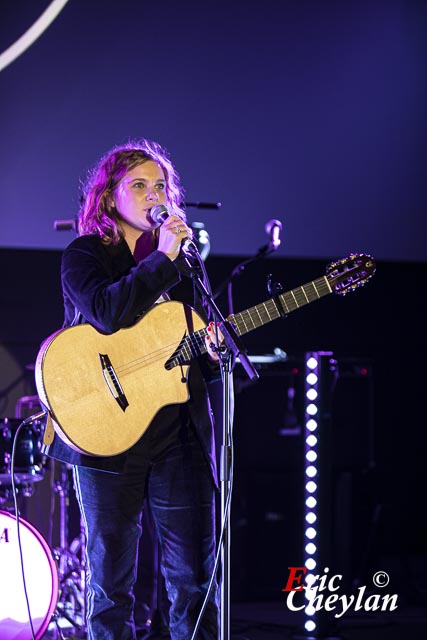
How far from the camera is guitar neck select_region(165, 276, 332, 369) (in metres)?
2.78

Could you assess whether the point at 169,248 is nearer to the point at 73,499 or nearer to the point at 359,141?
the point at 73,499

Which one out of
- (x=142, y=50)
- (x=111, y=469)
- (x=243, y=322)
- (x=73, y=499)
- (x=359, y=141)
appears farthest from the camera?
(x=359, y=141)

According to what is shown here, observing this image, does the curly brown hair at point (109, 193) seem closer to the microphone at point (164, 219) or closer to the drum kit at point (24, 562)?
the microphone at point (164, 219)

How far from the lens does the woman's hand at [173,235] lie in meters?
2.55

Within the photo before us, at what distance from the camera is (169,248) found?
258 cm

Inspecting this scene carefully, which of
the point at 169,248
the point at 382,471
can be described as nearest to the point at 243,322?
the point at 169,248

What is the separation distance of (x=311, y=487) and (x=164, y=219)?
1.94 meters

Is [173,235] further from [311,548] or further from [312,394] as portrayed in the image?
[311,548]

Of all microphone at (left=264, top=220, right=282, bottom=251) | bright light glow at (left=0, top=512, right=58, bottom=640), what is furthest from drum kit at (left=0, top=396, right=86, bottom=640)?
microphone at (left=264, top=220, right=282, bottom=251)

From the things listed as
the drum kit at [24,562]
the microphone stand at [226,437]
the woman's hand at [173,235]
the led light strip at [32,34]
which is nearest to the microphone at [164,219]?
the woman's hand at [173,235]

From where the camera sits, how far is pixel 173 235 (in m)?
2.56

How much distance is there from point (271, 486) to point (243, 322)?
248cm

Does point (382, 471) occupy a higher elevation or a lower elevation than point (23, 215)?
lower

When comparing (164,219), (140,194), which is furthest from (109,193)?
(164,219)
